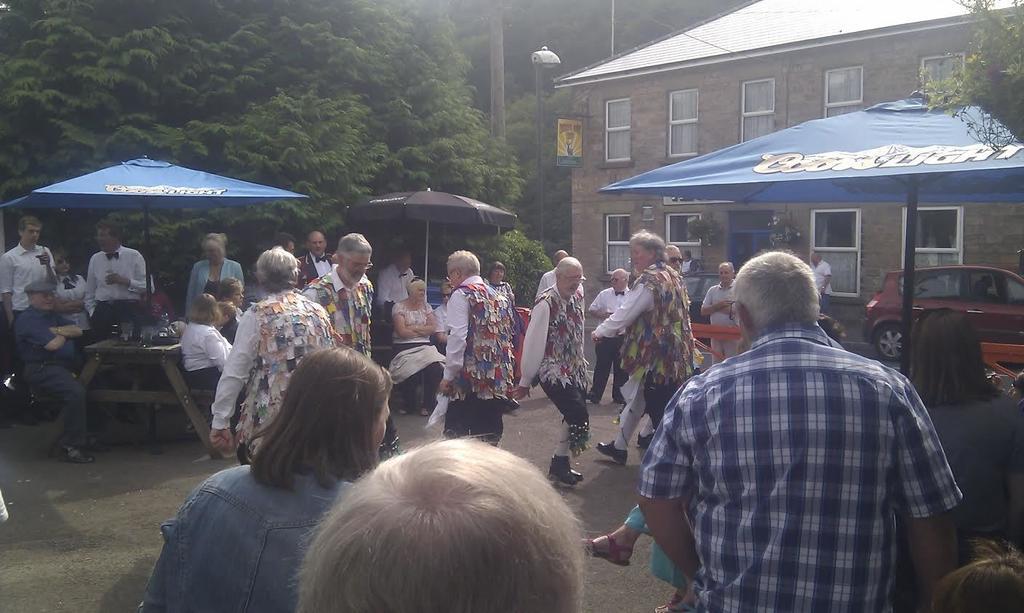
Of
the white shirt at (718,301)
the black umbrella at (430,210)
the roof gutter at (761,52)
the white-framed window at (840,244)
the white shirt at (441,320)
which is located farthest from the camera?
the white-framed window at (840,244)

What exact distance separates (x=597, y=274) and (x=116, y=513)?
21.9 m

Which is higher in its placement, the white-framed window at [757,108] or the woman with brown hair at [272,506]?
the white-framed window at [757,108]

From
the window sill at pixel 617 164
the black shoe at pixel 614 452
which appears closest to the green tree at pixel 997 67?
the black shoe at pixel 614 452

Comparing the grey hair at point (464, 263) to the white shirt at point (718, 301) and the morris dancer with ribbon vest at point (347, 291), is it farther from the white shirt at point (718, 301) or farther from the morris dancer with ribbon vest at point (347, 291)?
the white shirt at point (718, 301)

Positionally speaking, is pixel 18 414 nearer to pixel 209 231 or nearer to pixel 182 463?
pixel 182 463

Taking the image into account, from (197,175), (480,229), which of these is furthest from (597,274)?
(197,175)

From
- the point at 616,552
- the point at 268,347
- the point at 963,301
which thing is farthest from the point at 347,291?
the point at 963,301

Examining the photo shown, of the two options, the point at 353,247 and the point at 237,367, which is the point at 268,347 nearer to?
the point at 237,367

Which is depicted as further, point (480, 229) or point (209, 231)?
point (480, 229)

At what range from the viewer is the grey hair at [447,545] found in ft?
3.67

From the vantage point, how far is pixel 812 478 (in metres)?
2.36

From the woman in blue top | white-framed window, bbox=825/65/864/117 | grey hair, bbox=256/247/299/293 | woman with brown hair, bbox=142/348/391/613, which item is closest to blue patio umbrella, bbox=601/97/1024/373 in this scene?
grey hair, bbox=256/247/299/293

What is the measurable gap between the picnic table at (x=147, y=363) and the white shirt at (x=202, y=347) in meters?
0.12

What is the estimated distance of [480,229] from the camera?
12914 millimetres
